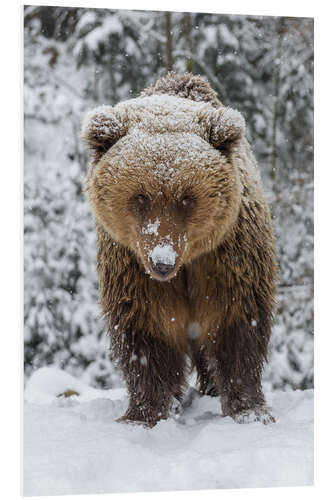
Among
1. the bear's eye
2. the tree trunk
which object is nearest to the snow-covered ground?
the bear's eye

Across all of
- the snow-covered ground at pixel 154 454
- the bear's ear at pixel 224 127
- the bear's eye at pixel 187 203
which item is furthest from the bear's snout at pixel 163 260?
the snow-covered ground at pixel 154 454

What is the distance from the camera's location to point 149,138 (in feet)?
13.4

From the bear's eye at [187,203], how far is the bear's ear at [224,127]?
0.38 meters

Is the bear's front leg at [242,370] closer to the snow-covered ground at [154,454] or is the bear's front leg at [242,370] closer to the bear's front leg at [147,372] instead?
the snow-covered ground at [154,454]

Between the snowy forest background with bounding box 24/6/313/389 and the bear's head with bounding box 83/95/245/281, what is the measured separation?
88 centimetres

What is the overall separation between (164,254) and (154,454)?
125 centimetres

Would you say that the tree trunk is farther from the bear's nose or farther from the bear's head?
the bear's nose

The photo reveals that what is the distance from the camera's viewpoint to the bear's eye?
3.97 meters

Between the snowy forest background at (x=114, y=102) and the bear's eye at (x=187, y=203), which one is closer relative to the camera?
the bear's eye at (x=187, y=203)

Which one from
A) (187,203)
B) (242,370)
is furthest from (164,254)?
(242,370)

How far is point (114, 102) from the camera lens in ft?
18.5

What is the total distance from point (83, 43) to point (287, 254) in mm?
2138

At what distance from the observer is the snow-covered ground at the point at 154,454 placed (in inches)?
169
